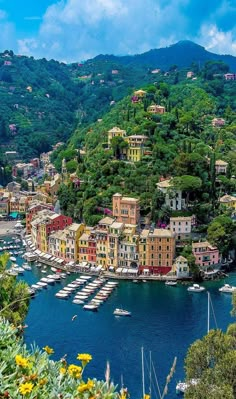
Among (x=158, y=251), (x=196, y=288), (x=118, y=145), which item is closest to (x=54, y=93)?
(x=118, y=145)

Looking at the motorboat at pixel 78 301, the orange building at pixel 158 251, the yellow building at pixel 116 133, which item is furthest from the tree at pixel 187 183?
the motorboat at pixel 78 301

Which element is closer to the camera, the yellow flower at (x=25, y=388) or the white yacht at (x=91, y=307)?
the yellow flower at (x=25, y=388)

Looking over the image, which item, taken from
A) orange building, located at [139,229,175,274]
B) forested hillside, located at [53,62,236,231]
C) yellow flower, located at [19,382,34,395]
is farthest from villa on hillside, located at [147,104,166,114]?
yellow flower, located at [19,382,34,395]

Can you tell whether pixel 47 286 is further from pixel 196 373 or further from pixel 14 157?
pixel 14 157

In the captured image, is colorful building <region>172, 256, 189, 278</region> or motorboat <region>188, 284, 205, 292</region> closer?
motorboat <region>188, 284, 205, 292</region>

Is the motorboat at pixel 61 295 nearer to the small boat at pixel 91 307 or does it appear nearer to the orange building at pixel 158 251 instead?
the small boat at pixel 91 307

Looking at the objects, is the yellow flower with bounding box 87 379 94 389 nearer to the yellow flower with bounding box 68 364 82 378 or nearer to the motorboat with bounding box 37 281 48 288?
the yellow flower with bounding box 68 364 82 378

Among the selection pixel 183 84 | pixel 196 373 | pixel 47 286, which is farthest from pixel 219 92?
pixel 196 373
